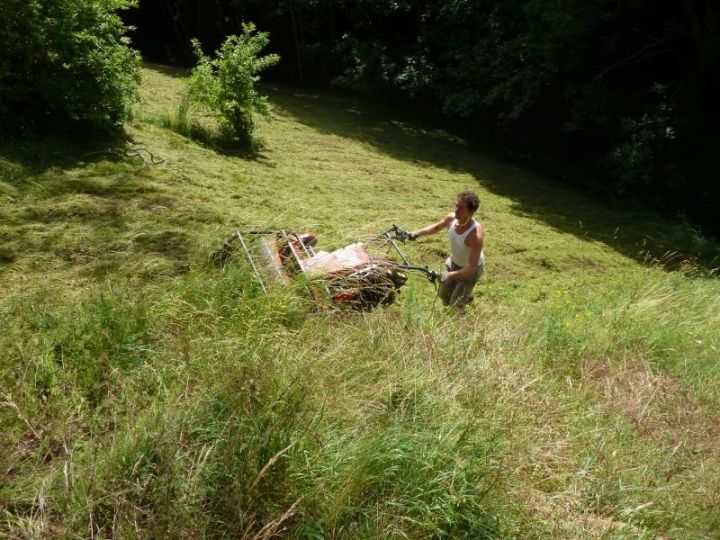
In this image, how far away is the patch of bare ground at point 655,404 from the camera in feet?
10.6

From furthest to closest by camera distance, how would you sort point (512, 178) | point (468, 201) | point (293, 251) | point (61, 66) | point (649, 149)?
point (512, 178) < point (649, 149) < point (61, 66) < point (468, 201) < point (293, 251)

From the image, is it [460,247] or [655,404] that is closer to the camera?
[655,404]

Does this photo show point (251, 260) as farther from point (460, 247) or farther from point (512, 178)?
point (512, 178)

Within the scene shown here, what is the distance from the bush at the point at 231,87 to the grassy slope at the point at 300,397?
3.14 meters

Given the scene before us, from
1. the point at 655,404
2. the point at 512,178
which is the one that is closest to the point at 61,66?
the point at 655,404

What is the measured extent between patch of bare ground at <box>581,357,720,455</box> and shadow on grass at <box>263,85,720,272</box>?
A: 391cm

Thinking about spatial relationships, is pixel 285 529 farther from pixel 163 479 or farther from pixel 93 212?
pixel 93 212

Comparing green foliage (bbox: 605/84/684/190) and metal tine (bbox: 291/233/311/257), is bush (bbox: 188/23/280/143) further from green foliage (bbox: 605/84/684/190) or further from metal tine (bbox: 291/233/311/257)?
green foliage (bbox: 605/84/684/190)

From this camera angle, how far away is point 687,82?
1126 cm

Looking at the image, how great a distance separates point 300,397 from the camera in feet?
8.45

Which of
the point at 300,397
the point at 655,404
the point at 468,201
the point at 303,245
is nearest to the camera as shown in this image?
the point at 300,397

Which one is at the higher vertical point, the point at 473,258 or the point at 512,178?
the point at 473,258

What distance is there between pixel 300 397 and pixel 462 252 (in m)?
2.74

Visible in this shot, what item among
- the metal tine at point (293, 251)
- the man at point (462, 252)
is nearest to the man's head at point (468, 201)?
the man at point (462, 252)
